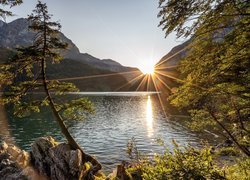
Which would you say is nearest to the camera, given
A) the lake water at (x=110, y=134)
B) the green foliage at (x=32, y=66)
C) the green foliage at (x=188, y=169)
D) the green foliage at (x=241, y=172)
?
the green foliage at (x=188, y=169)

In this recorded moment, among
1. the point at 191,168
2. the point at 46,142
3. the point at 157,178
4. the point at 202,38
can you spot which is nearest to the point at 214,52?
the point at 202,38

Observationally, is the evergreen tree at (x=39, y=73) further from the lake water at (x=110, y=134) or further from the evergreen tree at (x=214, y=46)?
the evergreen tree at (x=214, y=46)

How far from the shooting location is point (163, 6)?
27.8ft

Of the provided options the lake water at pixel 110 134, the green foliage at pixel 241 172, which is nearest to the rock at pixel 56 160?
the lake water at pixel 110 134

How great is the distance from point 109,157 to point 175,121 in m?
32.3

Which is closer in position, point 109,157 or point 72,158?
point 72,158

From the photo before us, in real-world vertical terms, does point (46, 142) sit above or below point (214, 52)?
below

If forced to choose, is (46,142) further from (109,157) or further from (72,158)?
(109,157)

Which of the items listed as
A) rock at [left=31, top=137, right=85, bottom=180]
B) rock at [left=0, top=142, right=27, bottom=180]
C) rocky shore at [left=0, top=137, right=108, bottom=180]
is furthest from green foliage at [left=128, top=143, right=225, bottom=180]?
rock at [left=0, top=142, right=27, bottom=180]

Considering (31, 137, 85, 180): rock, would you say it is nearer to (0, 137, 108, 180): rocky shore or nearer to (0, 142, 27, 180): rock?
(0, 137, 108, 180): rocky shore

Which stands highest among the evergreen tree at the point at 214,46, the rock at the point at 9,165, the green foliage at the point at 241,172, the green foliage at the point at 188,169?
the evergreen tree at the point at 214,46

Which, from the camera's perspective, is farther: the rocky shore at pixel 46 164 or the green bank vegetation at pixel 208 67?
the rocky shore at pixel 46 164

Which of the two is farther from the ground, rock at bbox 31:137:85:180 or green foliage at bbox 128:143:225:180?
green foliage at bbox 128:143:225:180

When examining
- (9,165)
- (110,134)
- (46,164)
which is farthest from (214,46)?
(110,134)
